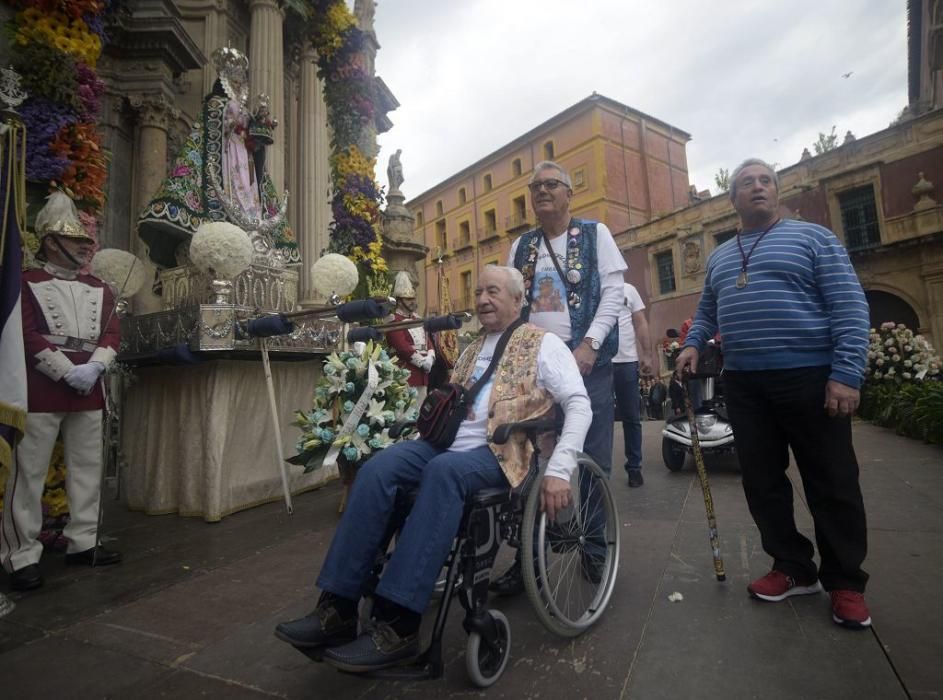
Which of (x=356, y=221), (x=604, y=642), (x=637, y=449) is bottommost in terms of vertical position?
(x=604, y=642)

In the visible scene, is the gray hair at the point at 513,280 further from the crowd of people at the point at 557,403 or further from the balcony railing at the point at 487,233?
the balcony railing at the point at 487,233

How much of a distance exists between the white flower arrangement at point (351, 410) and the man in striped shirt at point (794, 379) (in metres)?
2.39

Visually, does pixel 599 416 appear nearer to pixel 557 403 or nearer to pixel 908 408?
pixel 557 403

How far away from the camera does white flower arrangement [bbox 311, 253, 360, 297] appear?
201 inches

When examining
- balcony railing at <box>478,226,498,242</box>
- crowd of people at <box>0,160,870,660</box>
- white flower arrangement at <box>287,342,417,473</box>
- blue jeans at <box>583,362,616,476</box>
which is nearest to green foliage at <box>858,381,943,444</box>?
crowd of people at <box>0,160,870,660</box>

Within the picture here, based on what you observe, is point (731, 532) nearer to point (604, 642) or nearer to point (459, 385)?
point (604, 642)

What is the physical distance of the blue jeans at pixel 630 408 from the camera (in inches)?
186

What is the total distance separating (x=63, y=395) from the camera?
10.5 ft

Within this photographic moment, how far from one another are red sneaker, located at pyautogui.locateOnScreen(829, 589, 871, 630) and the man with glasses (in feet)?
3.51

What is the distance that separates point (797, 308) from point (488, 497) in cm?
163

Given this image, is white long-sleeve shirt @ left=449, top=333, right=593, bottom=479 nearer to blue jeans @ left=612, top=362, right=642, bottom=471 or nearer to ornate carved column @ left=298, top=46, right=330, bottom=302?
blue jeans @ left=612, top=362, right=642, bottom=471

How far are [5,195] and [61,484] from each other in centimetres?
229

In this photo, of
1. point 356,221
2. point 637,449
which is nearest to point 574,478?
point 637,449

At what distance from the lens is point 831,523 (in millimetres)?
2127
